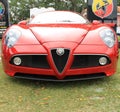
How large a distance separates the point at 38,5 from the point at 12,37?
59.2 meters

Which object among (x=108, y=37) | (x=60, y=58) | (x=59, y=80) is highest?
(x=108, y=37)

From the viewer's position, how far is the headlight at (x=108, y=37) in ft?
14.9

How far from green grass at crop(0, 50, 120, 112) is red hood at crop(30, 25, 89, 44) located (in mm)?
650

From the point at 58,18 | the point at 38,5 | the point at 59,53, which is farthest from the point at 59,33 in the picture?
the point at 38,5

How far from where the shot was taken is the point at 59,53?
13.8 feet

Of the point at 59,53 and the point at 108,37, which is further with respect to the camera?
the point at 108,37

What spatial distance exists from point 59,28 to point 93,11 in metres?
6.89

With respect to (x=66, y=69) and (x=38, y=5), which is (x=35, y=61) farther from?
(x=38, y=5)

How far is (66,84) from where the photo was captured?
4559 mm

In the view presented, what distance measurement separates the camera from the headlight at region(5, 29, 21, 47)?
452cm

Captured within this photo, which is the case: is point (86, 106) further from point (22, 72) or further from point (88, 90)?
point (22, 72)

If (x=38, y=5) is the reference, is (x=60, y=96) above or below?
above

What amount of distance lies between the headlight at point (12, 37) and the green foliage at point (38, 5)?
5186 centimetres

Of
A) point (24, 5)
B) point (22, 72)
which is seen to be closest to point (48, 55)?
point (22, 72)
